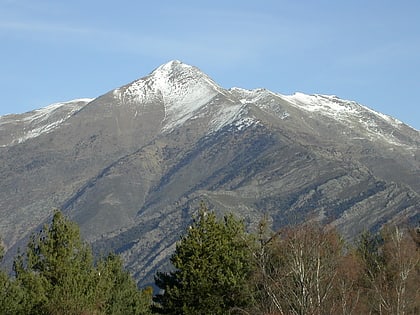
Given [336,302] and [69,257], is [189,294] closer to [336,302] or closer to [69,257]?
[69,257]

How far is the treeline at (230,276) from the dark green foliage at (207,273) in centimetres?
7

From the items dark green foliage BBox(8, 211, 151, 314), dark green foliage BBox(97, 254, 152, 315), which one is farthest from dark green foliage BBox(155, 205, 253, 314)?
dark green foliage BBox(97, 254, 152, 315)

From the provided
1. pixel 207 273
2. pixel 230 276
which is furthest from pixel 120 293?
pixel 230 276

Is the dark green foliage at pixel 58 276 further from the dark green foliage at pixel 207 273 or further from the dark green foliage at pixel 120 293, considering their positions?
the dark green foliage at pixel 207 273

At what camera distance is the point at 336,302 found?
47.8 m

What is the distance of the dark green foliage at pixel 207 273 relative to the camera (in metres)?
56.3

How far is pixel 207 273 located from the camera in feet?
186

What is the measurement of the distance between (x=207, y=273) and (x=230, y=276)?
1.68 meters

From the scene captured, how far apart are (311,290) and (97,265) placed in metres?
20.9

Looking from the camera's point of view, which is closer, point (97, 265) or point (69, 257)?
point (69, 257)

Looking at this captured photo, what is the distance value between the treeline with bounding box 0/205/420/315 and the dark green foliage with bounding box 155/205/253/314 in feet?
0.23

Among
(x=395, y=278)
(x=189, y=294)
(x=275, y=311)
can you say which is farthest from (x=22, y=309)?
(x=395, y=278)

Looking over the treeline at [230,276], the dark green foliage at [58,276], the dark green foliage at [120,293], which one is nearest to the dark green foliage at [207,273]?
the treeline at [230,276]

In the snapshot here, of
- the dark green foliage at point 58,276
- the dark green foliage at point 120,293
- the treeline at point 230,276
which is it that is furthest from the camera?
the dark green foliage at point 120,293
